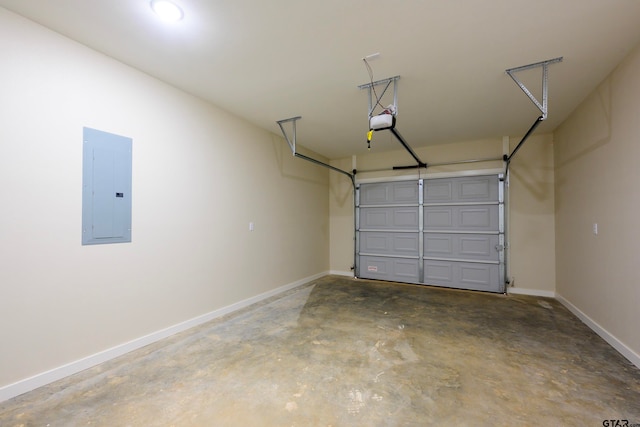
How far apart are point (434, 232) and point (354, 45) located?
4.02 m

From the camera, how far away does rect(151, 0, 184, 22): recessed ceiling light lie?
186 cm

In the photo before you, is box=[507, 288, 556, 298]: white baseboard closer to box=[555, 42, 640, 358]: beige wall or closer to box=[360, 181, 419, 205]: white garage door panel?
box=[555, 42, 640, 358]: beige wall

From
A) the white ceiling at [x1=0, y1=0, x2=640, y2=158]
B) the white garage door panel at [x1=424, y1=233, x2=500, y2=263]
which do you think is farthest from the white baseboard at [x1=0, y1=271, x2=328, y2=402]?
the white garage door panel at [x1=424, y1=233, x2=500, y2=263]

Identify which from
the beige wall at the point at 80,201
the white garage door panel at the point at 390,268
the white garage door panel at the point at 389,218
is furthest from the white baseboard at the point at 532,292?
the beige wall at the point at 80,201

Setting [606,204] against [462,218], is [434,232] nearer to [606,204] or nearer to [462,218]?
[462,218]

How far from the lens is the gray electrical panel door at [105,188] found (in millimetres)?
2340

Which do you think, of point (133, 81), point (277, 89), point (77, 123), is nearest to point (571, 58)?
point (277, 89)

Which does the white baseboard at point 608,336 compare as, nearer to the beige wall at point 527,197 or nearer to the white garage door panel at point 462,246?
the beige wall at point 527,197

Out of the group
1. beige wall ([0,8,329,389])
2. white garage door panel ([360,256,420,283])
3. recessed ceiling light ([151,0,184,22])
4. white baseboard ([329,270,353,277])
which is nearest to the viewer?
recessed ceiling light ([151,0,184,22])

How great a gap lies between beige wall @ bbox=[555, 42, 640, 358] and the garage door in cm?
108

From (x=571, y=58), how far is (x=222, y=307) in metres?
4.58

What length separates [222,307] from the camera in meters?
3.61

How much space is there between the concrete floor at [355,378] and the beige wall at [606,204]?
399mm

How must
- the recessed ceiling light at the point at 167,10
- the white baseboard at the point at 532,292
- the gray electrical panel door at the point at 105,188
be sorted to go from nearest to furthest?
1. the recessed ceiling light at the point at 167,10
2. the gray electrical panel door at the point at 105,188
3. the white baseboard at the point at 532,292
